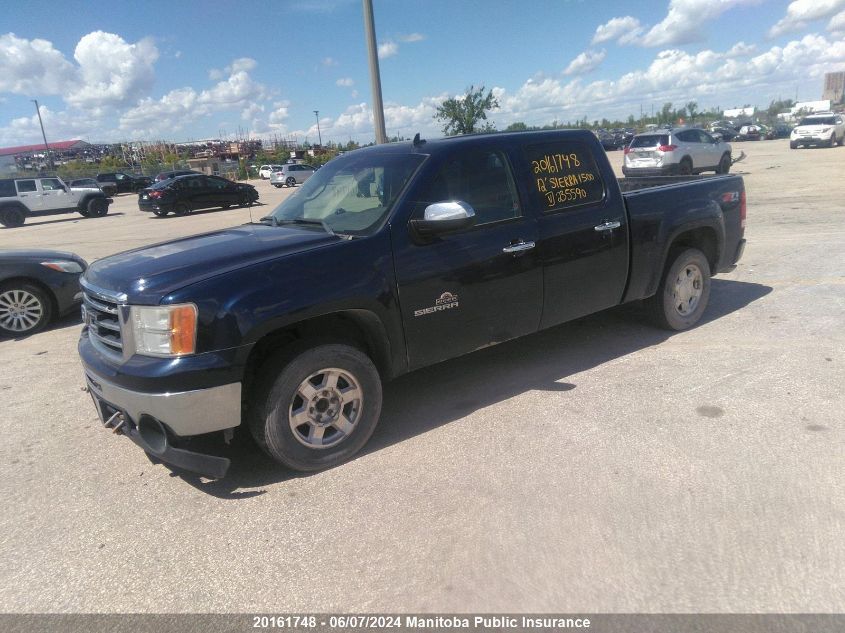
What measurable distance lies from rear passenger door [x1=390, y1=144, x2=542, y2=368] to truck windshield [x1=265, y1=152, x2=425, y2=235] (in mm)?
183

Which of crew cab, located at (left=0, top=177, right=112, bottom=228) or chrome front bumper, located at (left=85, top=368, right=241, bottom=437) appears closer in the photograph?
chrome front bumper, located at (left=85, top=368, right=241, bottom=437)

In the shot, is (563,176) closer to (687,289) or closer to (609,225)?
(609,225)

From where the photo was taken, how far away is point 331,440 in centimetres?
369

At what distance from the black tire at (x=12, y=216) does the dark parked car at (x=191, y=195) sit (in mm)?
4856

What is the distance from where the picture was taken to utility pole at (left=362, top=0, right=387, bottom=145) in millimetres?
9406

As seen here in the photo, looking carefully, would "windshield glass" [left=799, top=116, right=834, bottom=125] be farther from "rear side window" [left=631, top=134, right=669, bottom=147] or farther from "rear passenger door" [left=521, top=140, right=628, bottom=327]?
"rear passenger door" [left=521, top=140, right=628, bottom=327]

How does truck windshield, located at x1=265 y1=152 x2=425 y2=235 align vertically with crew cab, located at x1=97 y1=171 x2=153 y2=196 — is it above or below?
below

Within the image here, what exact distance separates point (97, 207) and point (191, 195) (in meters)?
5.28

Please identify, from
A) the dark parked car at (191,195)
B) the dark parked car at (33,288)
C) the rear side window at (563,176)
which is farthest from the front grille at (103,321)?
the dark parked car at (191,195)

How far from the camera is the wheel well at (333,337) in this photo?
3.48 metres

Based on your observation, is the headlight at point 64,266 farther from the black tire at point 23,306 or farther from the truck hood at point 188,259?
the truck hood at point 188,259

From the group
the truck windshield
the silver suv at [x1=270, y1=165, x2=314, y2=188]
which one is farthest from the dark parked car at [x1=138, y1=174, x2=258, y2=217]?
the truck windshield

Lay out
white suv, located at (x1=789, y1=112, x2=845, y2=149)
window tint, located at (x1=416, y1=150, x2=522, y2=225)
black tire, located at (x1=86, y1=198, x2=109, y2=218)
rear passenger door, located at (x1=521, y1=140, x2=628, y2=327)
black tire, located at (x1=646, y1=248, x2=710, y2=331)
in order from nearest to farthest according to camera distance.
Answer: window tint, located at (x1=416, y1=150, x2=522, y2=225) < rear passenger door, located at (x1=521, y1=140, x2=628, y2=327) < black tire, located at (x1=646, y1=248, x2=710, y2=331) < black tire, located at (x1=86, y1=198, x2=109, y2=218) < white suv, located at (x1=789, y1=112, x2=845, y2=149)

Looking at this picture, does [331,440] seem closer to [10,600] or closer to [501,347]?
[10,600]
